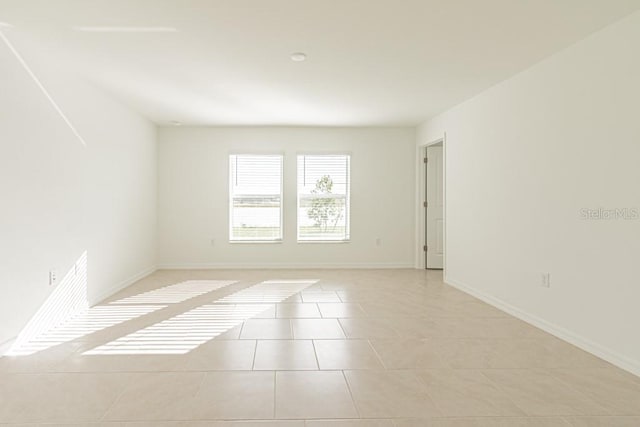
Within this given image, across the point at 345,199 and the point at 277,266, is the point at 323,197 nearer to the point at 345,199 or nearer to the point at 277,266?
the point at 345,199

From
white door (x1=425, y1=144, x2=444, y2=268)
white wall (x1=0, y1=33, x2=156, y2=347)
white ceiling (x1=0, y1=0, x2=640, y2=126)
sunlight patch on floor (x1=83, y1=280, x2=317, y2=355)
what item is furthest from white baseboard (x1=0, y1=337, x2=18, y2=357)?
white door (x1=425, y1=144, x2=444, y2=268)

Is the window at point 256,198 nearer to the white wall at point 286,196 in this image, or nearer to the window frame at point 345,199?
the white wall at point 286,196

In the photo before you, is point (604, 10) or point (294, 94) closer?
point (604, 10)

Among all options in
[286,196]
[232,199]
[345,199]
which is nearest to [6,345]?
[232,199]

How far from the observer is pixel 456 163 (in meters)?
5.99

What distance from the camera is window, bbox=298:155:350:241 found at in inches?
303

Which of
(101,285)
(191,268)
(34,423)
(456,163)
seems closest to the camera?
(34,423)

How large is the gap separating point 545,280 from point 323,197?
4.32m

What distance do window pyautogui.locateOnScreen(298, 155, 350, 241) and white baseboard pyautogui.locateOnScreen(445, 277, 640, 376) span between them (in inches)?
117

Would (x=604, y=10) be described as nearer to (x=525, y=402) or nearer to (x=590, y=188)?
(x=590, y=188)

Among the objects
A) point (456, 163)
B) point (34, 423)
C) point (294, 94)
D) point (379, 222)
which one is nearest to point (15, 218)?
point (34, 423)

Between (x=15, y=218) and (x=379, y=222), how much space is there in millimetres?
5492

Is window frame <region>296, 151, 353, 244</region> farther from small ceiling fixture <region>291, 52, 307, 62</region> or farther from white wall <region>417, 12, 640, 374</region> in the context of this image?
small ceiling fixture <region>291, 52, 307, 62</region>

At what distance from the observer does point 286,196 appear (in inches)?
302
